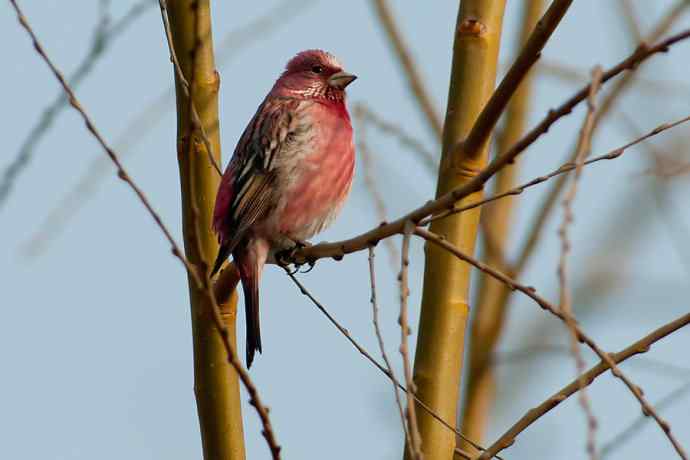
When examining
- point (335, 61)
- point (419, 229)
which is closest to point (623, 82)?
point (335, 61)

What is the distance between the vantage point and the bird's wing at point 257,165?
7.25 m

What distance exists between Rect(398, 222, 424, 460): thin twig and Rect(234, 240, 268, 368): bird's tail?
2704 millimetres

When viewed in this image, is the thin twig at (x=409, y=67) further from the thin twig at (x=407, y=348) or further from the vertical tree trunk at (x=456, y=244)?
the thin twig at (x=407, y=348)

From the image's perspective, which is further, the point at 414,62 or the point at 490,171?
the point at 414,62

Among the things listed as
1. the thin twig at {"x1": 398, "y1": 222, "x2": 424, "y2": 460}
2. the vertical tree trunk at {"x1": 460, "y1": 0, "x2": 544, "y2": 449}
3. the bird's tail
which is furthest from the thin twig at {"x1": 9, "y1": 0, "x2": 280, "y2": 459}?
the vertical tree trunk at {"x1": 460, "y1": 0, "x2": 544, "y2": 449}

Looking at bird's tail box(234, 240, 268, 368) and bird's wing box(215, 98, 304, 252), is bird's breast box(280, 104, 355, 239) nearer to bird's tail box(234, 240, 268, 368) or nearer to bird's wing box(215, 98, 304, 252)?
bird's wing box(215, 98, 304, 252)

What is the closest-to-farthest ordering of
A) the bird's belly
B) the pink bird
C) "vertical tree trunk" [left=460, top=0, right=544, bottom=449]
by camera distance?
the pink bird < the bird's belly < "vertical tree trunk" [left=460, top=0, right=544, bottom=449]

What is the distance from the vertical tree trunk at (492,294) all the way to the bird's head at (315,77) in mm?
1427

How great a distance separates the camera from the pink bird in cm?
716

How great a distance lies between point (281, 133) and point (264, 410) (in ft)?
15.1

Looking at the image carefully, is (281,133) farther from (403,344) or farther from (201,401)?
(403,344)

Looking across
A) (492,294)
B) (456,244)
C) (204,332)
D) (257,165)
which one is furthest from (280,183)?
(456,244)

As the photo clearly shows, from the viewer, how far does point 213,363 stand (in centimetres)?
567

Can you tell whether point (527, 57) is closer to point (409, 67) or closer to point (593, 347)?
point (593, 347)
